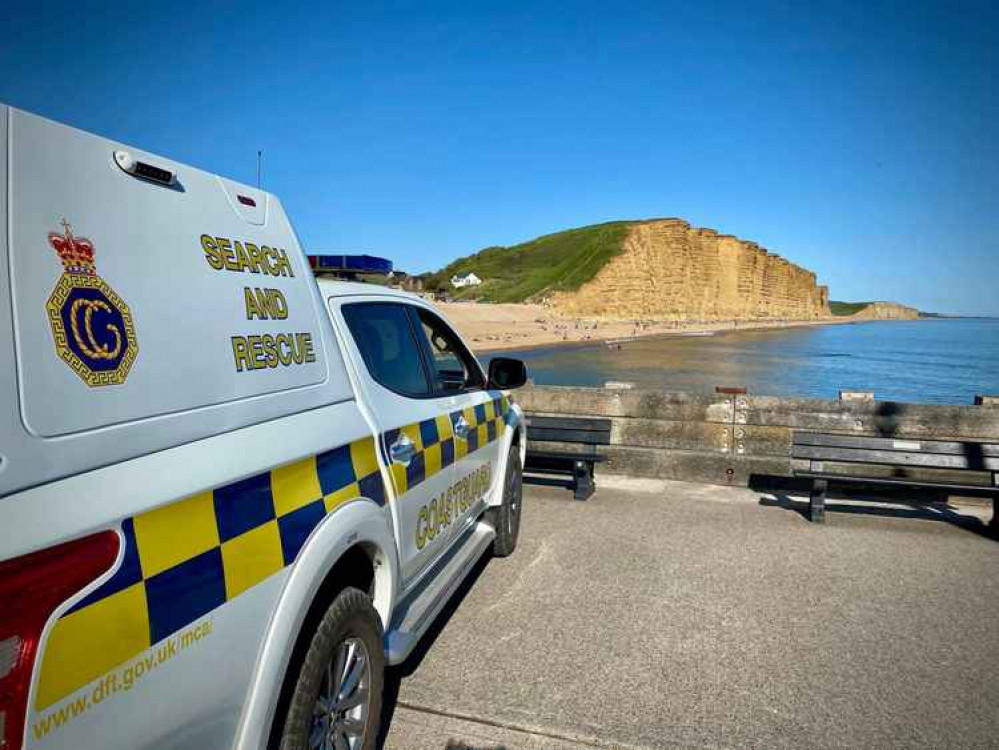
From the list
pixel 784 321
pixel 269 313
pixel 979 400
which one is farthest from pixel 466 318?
pixel 784 321

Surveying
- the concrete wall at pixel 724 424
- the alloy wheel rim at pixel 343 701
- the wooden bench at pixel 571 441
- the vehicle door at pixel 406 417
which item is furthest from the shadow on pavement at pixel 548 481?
the alloy wheel rim at pixel 343 701

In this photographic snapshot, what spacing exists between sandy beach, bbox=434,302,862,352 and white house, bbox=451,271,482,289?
2971 inches

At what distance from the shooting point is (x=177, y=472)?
1.36 meters

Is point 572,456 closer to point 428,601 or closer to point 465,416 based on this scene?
point 465,416

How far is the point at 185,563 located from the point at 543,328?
6612 cm

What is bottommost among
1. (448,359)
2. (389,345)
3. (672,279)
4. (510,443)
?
(510,443)

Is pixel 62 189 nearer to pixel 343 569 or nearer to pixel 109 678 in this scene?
pixel 109 678

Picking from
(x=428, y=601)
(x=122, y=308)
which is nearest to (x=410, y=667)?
(x=428, y=601)

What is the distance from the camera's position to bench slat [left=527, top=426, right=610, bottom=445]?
6164 mm

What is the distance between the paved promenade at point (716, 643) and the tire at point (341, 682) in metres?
0.56

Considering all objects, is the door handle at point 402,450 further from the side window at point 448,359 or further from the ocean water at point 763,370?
the ocean water at point 763,370

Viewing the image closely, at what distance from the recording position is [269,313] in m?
1.88

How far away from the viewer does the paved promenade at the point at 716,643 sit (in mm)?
2724

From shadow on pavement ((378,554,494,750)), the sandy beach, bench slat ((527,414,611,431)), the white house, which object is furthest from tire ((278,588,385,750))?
the white house
